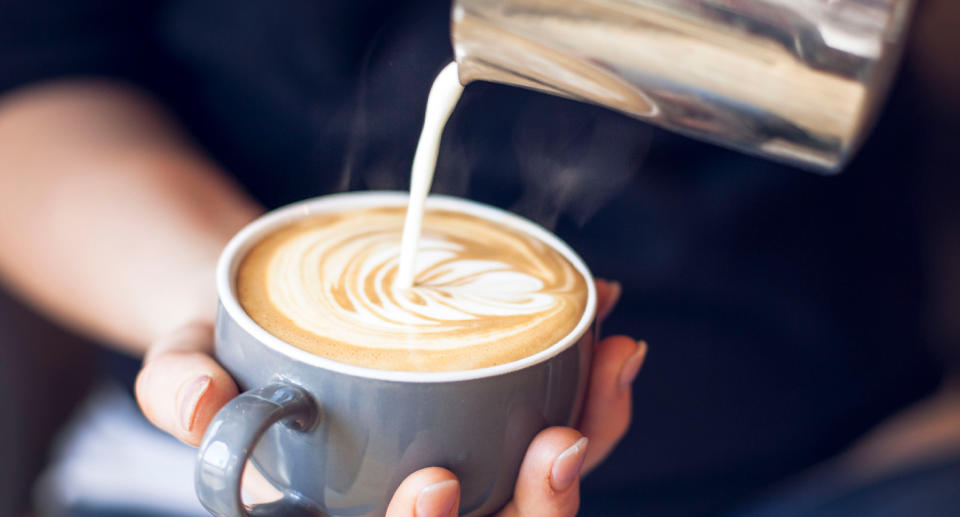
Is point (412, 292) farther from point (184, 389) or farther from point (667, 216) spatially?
point (667, 216)

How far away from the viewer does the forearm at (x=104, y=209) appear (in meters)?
0.95

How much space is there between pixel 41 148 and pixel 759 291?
2.96 feet

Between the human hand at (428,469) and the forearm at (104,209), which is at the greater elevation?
the human hand at (428,469)

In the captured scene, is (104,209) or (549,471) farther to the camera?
(104,209)

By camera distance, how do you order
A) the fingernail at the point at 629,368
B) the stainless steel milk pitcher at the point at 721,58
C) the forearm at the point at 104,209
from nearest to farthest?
the stainless steel milk pitcher at the point at 721,58, the fingernail at the point at 629,368, the forearm at the point at 104,209

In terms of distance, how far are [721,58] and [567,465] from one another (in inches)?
10.8

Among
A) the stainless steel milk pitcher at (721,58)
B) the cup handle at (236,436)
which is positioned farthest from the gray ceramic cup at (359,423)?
the stainless steel milk pitcher at (721,58)

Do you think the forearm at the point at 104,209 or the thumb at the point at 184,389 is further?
the forearm at the point at 104,209

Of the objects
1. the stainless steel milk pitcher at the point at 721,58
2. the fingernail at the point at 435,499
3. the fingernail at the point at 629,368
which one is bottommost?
the fingernail at the point at 629,368

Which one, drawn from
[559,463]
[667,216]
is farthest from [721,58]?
[667,216]

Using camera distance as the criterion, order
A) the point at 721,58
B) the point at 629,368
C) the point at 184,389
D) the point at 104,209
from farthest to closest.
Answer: the point at 104,209
the point at 629,368
the point at 184,389
the point at 721,58

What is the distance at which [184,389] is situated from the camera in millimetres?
547

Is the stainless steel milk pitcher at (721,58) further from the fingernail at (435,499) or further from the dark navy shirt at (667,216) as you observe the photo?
the dark navy shirt at (667,216)

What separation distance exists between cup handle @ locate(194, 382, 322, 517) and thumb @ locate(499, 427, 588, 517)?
15cm
